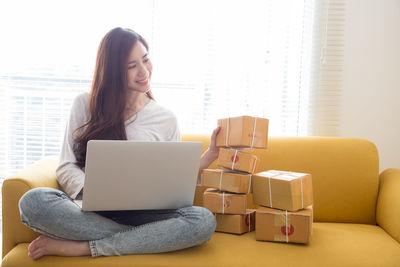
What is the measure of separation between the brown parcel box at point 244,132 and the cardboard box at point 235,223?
1.03 feet

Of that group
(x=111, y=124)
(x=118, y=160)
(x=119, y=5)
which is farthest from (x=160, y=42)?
(x=118, y=160)

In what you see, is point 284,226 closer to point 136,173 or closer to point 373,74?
point 136,173

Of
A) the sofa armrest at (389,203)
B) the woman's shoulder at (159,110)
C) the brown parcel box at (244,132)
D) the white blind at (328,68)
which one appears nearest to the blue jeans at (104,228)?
the brown parcel box at (244,132)

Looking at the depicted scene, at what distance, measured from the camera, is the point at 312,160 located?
196cm

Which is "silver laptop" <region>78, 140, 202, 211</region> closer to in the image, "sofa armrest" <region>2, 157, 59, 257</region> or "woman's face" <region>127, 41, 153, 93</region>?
"sofa armrest" <region>2, 157, 59, 257</region>

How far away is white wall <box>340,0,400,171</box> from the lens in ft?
7.85

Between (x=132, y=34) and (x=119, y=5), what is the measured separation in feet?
2.65

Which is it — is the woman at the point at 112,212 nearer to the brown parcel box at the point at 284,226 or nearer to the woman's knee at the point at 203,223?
the woman's knee at the point at 203,223

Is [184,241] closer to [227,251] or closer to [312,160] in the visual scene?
[227,251]

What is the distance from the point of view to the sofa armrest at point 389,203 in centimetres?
165

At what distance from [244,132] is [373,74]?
4.25ft

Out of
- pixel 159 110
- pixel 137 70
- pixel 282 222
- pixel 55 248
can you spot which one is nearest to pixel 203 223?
pixel 282 222

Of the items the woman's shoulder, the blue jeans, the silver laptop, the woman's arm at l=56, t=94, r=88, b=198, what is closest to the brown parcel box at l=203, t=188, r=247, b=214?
the blue jeans

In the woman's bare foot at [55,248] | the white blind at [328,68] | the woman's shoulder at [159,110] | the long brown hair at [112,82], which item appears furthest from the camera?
the white blind at [328,68]
